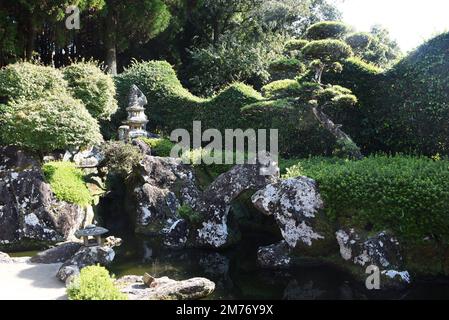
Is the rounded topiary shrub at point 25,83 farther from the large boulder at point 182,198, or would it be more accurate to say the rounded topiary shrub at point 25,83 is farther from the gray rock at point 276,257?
the gray rock at point 276,257

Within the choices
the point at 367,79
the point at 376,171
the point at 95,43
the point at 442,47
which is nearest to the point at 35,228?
the point at 376,171

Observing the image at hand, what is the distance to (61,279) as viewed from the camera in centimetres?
770

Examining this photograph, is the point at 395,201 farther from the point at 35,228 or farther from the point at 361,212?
the point at 35,228

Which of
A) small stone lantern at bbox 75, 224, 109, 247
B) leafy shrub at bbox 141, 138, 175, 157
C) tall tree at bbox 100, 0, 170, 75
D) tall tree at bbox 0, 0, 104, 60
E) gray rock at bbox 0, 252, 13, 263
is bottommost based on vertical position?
gray rock at bbox 0, 252, 13, 263

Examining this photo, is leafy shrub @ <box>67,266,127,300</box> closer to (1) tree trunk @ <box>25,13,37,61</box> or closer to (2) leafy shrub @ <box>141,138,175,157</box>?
(2) leafy shrub @ <box>141,138,175,157</box>

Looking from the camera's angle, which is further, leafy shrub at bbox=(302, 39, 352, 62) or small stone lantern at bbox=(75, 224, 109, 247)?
leafy shrub at bbox=(302, 39, 352, 62)

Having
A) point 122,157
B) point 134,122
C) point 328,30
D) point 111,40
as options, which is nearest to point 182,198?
point 122,157

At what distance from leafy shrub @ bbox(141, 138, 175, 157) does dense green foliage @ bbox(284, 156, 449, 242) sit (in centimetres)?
628

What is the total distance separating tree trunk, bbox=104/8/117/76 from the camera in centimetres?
1917

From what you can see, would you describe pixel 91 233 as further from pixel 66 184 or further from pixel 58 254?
pixel 66 184

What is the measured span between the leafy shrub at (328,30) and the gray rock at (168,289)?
24.7 feet

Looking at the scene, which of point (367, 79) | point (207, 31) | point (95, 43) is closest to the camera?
point (367, 79)

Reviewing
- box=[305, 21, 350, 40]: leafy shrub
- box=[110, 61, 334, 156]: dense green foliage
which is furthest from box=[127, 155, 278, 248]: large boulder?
box=[305, 21, 350, 40]: leafy shrub

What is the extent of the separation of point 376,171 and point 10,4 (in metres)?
14.7
